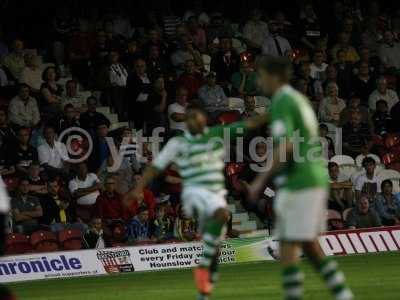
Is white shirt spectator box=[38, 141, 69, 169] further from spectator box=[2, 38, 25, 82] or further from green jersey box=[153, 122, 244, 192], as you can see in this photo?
green jersey box=[153, 122, 244, 192]

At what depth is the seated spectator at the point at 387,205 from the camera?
20.9 meters

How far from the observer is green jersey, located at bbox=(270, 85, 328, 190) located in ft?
30.5

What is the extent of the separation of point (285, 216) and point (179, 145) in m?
2.89

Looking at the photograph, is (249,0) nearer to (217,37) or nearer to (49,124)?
(217,37)

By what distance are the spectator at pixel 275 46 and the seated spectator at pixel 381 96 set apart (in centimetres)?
205

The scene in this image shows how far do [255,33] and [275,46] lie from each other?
68 cm

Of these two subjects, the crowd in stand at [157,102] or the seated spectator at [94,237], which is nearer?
the seated spectator at [94,237]

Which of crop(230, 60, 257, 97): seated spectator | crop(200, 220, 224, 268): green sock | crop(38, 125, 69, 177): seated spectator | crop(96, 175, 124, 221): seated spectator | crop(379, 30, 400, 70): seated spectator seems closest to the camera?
crop(200, 220, 224, 268): green sock

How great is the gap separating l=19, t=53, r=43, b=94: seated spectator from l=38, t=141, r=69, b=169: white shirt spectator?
5.56 feet

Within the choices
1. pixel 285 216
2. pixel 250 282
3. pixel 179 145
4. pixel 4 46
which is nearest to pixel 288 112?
pixel 285 216

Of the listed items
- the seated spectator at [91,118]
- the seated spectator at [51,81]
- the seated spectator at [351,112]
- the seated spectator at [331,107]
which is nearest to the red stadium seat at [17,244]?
the seated spectator at [91,118]

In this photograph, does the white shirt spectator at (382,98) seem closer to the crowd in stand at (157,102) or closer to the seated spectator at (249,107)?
the crowd in stand at (157,102)

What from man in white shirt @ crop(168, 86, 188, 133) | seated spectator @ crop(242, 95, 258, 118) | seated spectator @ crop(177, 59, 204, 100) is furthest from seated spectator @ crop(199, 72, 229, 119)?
man in white shirt @ crop(168, 86, 188, 133)

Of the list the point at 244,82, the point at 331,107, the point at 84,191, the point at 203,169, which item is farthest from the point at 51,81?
the point at 203,169
